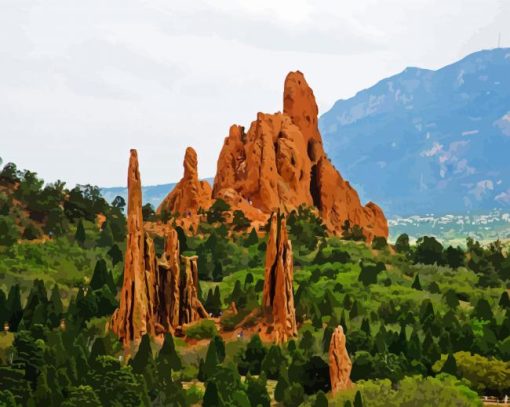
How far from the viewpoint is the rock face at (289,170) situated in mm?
→ 130000

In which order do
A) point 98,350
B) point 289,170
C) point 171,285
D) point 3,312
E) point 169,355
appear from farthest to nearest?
point 289,170 < point 171,285 < point 3,312 < point 169,355 < point 98,350

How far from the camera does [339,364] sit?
62.2 metres

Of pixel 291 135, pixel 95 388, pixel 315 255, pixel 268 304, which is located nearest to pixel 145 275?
pixel 268 304

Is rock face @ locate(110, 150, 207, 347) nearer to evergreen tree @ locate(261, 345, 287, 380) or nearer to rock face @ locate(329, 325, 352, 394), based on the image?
evergreen tree @ locate(261, 345, 287, 380)

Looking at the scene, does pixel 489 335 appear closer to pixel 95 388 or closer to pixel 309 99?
pixel 95 388

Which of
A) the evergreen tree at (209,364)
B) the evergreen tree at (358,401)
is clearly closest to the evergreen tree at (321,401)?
the evergreen tree at (358,401)

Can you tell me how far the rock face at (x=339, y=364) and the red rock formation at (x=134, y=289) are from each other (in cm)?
1666

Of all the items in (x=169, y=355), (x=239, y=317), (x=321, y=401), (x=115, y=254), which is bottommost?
(x=321, y=401)

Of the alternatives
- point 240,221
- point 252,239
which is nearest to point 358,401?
point 252,239

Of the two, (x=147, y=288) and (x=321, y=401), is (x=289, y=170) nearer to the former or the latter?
(x=147, y=288)

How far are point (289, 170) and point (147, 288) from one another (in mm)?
56825

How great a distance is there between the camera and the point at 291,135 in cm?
13412

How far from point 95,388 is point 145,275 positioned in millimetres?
20171

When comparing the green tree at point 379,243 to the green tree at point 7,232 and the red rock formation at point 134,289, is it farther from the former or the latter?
the red rock formation at point 134,289
